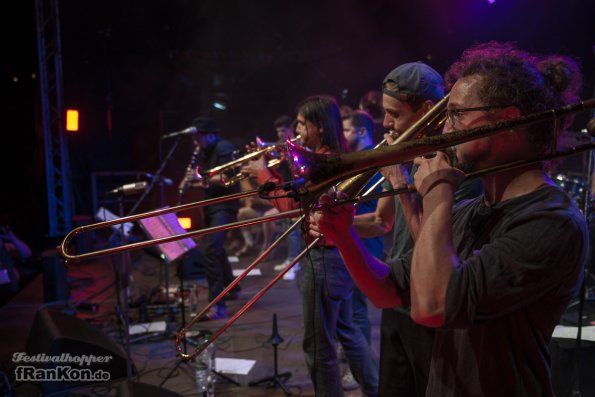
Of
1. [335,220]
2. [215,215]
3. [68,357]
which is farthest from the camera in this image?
[215,215]

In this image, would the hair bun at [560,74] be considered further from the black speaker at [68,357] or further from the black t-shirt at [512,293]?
the black speaker at [68,357]

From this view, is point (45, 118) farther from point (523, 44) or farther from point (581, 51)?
point (581, 51)

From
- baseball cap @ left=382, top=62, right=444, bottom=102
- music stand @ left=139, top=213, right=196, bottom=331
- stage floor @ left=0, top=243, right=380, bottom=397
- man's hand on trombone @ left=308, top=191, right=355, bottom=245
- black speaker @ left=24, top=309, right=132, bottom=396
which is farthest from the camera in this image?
music stand @ left=139, top=213, right=196, bottom=331

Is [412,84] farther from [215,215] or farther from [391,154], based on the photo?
[215,215]

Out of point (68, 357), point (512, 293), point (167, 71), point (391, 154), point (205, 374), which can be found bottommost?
point (205, 374)

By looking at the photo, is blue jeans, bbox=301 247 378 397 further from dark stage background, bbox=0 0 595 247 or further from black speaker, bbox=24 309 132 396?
dark stage background, bbox=0 0 595 247

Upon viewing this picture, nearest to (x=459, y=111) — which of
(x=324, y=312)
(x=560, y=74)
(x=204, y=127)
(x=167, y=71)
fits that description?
(x=560, y=74)

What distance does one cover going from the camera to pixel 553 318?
141 cm

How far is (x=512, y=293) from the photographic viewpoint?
128 cm

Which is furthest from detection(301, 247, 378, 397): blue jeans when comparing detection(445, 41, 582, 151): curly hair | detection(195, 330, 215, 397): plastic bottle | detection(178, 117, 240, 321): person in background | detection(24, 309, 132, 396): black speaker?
detection(178, 117, 240, 321): person in background

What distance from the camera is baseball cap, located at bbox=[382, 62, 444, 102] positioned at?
8.23 ft

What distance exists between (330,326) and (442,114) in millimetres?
1574

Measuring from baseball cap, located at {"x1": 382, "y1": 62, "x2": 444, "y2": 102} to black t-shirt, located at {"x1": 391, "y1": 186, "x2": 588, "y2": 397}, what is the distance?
110 cm

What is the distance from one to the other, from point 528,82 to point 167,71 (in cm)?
1134
